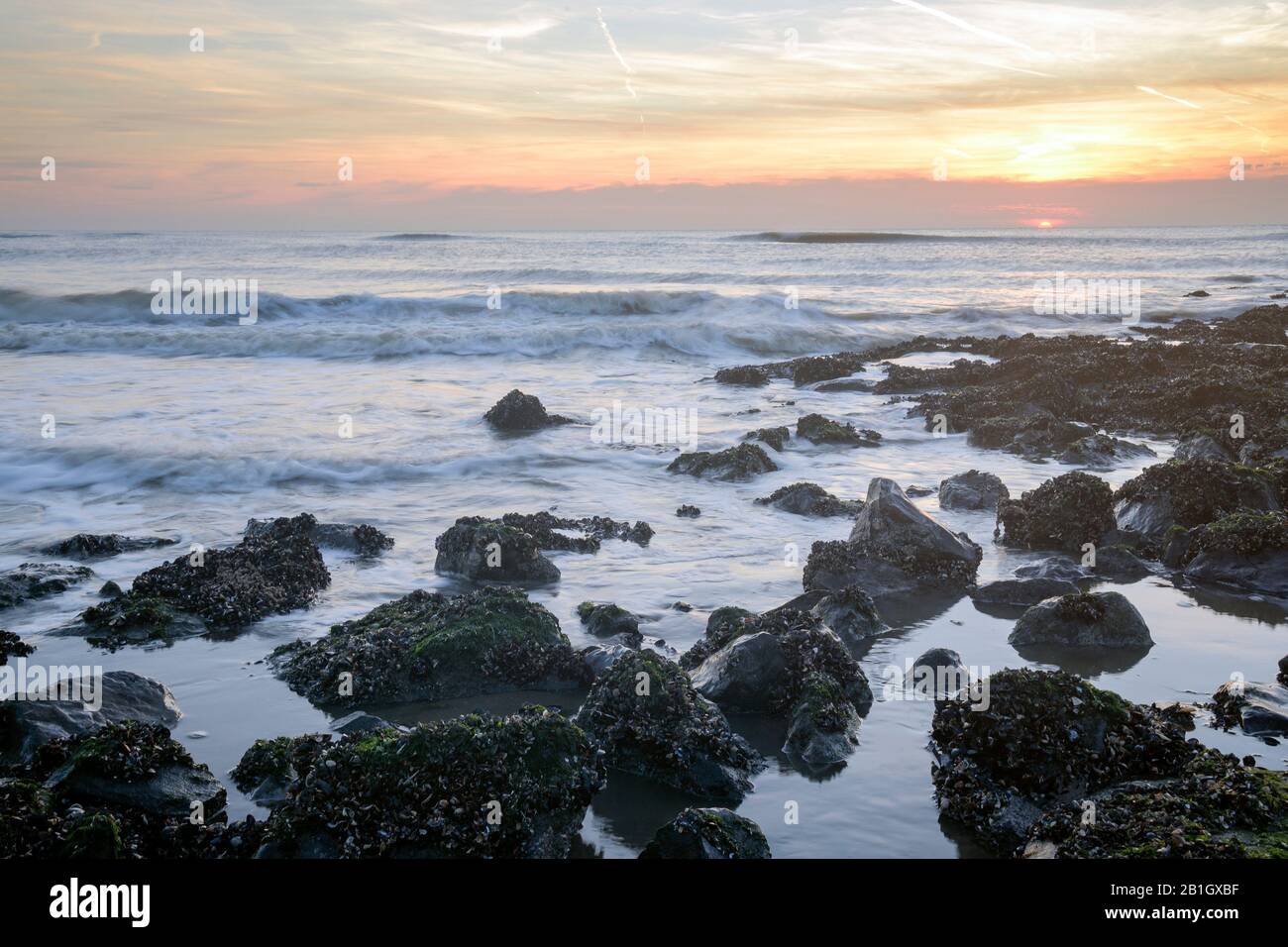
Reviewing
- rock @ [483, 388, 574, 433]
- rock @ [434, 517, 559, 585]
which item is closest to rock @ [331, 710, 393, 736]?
rock @ [434, 517, 559, 585]

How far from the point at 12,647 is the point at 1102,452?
49.3 ft

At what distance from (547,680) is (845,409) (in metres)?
15.3

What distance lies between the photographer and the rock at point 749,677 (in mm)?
7355

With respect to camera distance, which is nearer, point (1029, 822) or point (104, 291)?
point (1029, 822)

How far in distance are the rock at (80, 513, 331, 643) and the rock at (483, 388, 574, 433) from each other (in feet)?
29.5

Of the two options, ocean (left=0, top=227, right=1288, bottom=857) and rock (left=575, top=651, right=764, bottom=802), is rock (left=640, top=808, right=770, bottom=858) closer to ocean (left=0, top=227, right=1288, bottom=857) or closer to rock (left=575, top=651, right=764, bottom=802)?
ocean (left=0, top=227, right=1288, bottom=857)

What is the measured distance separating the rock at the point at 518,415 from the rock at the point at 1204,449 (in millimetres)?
11167

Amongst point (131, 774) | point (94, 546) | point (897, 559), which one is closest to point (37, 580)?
point (94, 546)

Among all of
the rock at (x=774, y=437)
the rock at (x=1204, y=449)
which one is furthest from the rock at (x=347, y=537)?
the rock at (x=1204, y=449)

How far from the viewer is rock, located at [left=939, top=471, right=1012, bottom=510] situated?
13.4 metres
